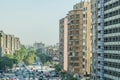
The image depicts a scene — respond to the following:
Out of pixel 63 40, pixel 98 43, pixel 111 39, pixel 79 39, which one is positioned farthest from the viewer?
pixel 63 40

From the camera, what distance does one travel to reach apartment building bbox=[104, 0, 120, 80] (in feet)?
246

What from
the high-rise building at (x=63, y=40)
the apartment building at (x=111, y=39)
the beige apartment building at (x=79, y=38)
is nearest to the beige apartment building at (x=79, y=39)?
the beige apartment building at (x=79, y=38)

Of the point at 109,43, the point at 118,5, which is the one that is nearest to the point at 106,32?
the point at 109,43

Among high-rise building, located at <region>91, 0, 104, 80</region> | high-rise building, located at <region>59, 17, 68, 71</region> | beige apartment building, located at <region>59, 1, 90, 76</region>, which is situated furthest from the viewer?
high-rise building, located at <region>59, 17, 68, 71</region>

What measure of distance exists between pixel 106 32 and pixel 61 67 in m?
84.1

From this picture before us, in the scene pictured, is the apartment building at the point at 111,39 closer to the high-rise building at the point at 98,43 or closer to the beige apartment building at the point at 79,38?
the high-rise building at the point at 98,43

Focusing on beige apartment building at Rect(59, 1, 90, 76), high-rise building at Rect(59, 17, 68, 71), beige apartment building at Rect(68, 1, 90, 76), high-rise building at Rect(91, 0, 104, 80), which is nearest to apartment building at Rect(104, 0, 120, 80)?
high-rise building at Rect(91, 0, 104, 80)

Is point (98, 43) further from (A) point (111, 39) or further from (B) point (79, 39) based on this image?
(B) point (79, 39)

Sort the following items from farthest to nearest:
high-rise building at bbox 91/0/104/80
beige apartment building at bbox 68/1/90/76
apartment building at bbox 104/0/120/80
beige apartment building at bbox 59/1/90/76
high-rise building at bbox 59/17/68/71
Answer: high-rise building at bbox 59/17/68/71 < beige apartment building at bbox 68/1/90/76 < beige apartment building at bbox 59/1/90/76 < high-rise building at bbox 91/0/104/80 < apartment building at bbox 104/0/120/80

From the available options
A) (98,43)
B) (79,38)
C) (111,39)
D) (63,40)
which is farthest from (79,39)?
(111,39)

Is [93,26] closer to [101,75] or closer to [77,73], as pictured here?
[101,75]

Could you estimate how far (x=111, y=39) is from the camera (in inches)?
3132

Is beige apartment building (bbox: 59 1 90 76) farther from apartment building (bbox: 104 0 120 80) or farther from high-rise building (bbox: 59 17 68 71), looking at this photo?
apartment building (bbox: 104 0 120 80)

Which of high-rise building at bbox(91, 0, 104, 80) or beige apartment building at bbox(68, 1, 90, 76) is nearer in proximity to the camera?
high-rise building at bbox(91, 0, 104, 80)
